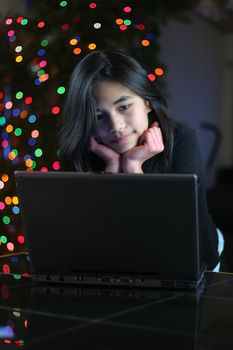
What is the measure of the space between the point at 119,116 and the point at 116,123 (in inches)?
0.9

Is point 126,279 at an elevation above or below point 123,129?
below

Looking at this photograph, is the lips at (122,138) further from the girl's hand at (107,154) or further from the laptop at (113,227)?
the laptop at (113,227)

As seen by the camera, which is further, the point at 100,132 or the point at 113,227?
the point at 100,132

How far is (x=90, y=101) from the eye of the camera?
66.2 inches

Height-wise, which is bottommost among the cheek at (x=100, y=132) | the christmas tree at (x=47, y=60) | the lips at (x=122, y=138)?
the lips at (x=122, y=138)

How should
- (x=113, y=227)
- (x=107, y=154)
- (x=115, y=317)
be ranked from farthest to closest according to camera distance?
(x=107, y=154) < (x=113, y=227) < (x=115, y=317)

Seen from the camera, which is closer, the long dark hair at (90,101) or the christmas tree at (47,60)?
the long dark hair at (90,101)

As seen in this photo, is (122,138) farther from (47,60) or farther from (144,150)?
(47,60)

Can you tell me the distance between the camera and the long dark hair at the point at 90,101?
5.59 ft

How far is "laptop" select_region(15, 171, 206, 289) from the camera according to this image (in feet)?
→ 3.61

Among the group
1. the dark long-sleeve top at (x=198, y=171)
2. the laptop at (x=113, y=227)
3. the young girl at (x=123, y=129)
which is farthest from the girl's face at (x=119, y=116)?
the laptop at (x=113, y=227)

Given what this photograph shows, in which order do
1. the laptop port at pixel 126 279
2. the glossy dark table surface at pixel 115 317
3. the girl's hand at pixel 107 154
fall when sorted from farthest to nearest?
the girl's hand at pixel 107 154
the laptop port at pixel 126 279
the glossy dark table surface at pixel 115 317

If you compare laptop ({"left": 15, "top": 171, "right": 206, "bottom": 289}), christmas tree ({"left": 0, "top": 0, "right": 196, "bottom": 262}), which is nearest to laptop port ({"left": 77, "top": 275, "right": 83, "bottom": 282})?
laptop ({"left": 15, "top": 171, "right": 206, "bottom": 289})

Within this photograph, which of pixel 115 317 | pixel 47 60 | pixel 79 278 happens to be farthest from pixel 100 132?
pixel 47 60
